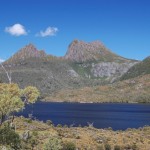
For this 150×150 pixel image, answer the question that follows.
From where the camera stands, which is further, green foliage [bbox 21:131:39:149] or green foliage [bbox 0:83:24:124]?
green foliage [bbox 21:131:39:149]

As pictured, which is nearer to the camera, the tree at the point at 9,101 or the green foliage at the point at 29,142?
the tree at the point at 9,101

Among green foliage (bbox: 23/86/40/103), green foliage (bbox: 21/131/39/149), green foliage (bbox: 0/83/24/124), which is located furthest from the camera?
green foliage (bbox: 21/131/39/149)

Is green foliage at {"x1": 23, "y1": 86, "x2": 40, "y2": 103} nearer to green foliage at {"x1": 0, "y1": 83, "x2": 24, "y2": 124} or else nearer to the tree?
the tree

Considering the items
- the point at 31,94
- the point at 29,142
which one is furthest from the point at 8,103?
the point at 29,142

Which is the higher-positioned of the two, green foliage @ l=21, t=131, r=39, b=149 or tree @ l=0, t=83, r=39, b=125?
tree @ l=0, t=83, r=39, b=125

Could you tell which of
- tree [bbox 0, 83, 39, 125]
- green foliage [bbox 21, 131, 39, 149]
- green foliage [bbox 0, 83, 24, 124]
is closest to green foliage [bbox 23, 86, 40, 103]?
tree [bbox 0, 83, 39, 125]

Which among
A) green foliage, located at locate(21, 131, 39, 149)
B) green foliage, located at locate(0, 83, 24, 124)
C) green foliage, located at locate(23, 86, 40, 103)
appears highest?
green foliage, located at locate(23, 86, 40, 103)

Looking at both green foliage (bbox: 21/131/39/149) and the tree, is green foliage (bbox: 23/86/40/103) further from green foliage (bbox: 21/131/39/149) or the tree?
green foliage (bbox: 21/131/39/149)

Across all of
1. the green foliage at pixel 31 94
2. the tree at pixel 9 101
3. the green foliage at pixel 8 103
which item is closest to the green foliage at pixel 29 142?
the green foliage at pixel 31 94

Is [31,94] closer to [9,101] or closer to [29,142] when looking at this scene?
[29,142]

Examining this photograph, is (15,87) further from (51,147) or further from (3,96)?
(51,147)

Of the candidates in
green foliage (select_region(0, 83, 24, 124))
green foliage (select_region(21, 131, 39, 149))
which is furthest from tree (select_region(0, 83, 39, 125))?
green foliage (select_region(21, 131, 39, 149))

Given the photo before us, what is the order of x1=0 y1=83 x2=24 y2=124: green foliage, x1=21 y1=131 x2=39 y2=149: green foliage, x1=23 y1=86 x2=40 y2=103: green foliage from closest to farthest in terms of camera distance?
x1=0 y1=83 x2=24 y2=124: green foliage → x1=23 y1=86 x2=40 y2=103: green foliage → x1=21 y1=131 x2=39 y2=149: green foliage

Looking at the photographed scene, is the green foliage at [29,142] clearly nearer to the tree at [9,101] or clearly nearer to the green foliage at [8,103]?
the tree at [9,101]
